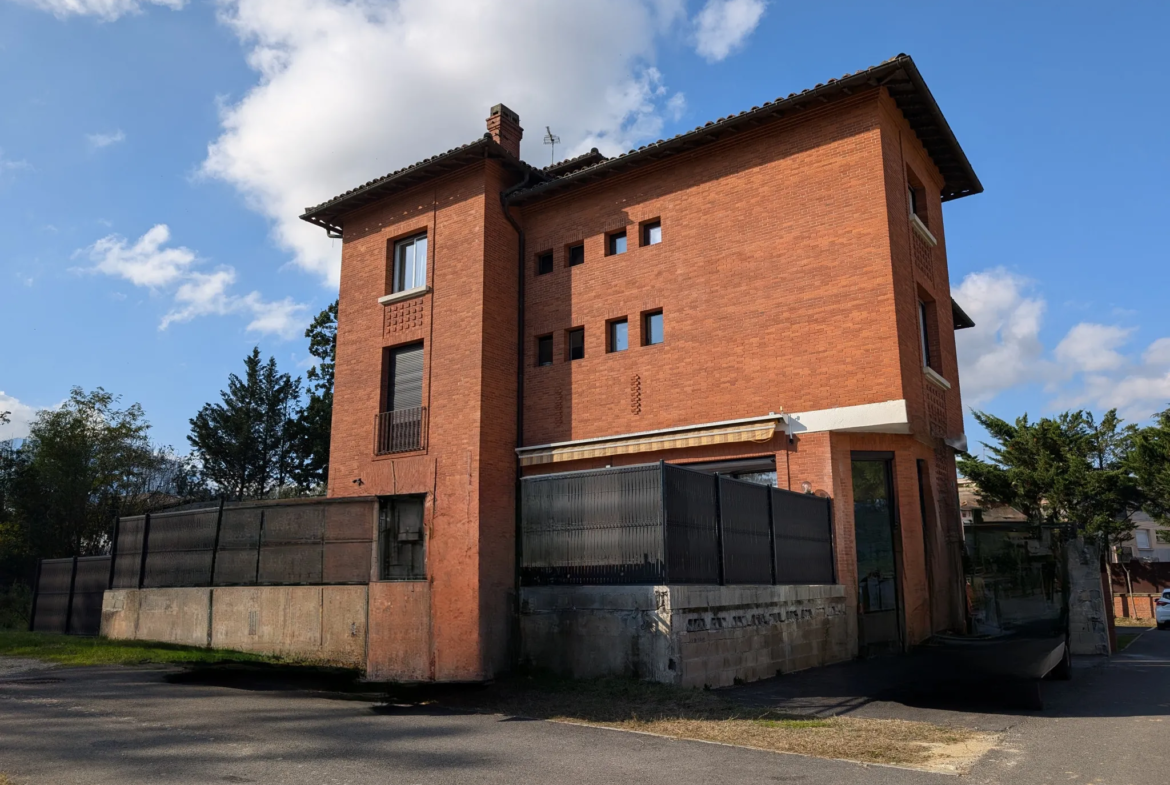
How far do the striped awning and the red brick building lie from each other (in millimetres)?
48

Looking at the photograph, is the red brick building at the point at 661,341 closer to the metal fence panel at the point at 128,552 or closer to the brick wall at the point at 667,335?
the brick wall at the point at 667,335

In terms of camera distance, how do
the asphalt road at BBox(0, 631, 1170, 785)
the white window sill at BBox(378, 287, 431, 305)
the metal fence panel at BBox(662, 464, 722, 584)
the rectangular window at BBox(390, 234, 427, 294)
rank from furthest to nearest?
the rectangular window at BBox(390, 234, 427, 294) → the white window sill at BBox(378, 287, 431, 305) → the metal fence panel at BBox(662, 464, 722, 584) → the asphalt road at BBox(0, 631, 1170, 785)

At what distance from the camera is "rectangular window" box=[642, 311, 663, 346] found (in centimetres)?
1741

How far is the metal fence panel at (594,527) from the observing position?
11.6 m

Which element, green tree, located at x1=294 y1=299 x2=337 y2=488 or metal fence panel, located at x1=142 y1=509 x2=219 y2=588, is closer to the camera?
metal fence panel, located at x1=142 y1=509 x2=219 y2=588

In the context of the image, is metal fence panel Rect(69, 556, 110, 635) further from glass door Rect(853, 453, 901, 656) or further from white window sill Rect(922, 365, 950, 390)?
white window sill Rect(922, 365, 950, 390)

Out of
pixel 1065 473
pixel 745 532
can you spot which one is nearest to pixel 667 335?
pixel 745 532

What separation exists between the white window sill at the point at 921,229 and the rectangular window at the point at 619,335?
619cm

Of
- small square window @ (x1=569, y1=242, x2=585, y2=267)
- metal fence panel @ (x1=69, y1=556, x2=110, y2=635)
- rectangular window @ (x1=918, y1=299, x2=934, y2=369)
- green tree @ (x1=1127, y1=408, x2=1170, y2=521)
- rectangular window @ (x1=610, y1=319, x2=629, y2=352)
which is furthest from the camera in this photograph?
green tree @ (x1=1127, y1=408, x2=1170, y2=521)

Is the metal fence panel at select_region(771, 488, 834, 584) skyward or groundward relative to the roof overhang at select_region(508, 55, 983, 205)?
groundward

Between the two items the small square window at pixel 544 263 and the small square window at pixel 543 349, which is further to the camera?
the small square window at pixel 544 263

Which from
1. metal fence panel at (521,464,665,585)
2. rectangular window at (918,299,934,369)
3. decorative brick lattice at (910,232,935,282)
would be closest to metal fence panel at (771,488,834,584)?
metal fence panel at (521,464,665,585)

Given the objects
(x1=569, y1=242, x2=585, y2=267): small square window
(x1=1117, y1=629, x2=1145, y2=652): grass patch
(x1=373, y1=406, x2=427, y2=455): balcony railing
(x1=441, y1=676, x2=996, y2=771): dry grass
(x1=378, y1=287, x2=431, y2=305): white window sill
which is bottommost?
(x1=1117, y1=629, x2=1145, y2=652): grass patch

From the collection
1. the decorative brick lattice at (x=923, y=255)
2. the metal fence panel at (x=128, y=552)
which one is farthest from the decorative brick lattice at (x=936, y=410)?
the metal fence panel at (x=128, y=552)
